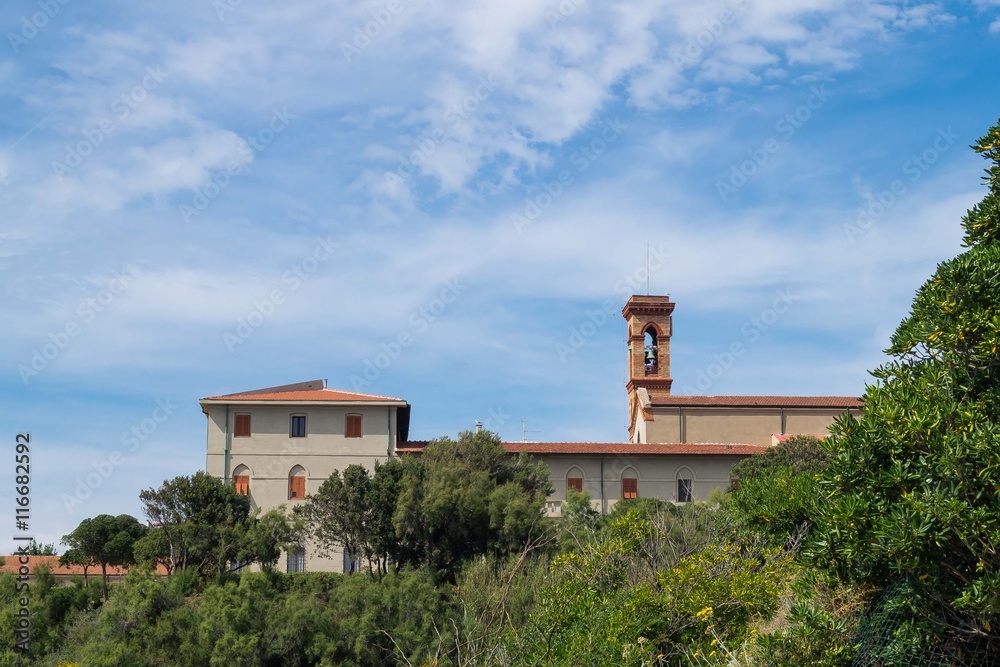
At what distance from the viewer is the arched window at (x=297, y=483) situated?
143 ft

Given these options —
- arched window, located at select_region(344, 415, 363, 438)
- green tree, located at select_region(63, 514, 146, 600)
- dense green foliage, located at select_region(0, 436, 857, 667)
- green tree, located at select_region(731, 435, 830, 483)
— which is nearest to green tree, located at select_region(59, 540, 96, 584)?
green tree, located at select_region(63, 514, 146, 600)

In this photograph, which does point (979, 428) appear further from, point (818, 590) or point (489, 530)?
point (489, 530)

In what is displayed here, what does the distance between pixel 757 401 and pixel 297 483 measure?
23270 mm

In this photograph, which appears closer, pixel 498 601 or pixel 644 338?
pixel 498 601

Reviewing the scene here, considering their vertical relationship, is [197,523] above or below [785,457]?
below

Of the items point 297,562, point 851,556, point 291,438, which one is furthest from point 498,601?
point 291,438

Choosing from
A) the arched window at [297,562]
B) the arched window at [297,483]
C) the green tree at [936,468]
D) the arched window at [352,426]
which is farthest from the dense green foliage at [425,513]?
the green tree at [936,468]

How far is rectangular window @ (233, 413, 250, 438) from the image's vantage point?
44.6m

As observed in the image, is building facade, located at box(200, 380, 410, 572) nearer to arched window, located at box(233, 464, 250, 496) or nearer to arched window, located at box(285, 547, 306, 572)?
arched window, located at box(233, 464, 250, 496)

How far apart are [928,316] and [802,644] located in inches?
105

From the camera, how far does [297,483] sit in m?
44.1

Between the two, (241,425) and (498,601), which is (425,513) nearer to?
(241,425)

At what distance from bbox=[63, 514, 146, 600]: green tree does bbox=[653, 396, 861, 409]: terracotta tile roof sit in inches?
993

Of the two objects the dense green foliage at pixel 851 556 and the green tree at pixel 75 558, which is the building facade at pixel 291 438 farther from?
the dense green foliage at pixel 851 556
